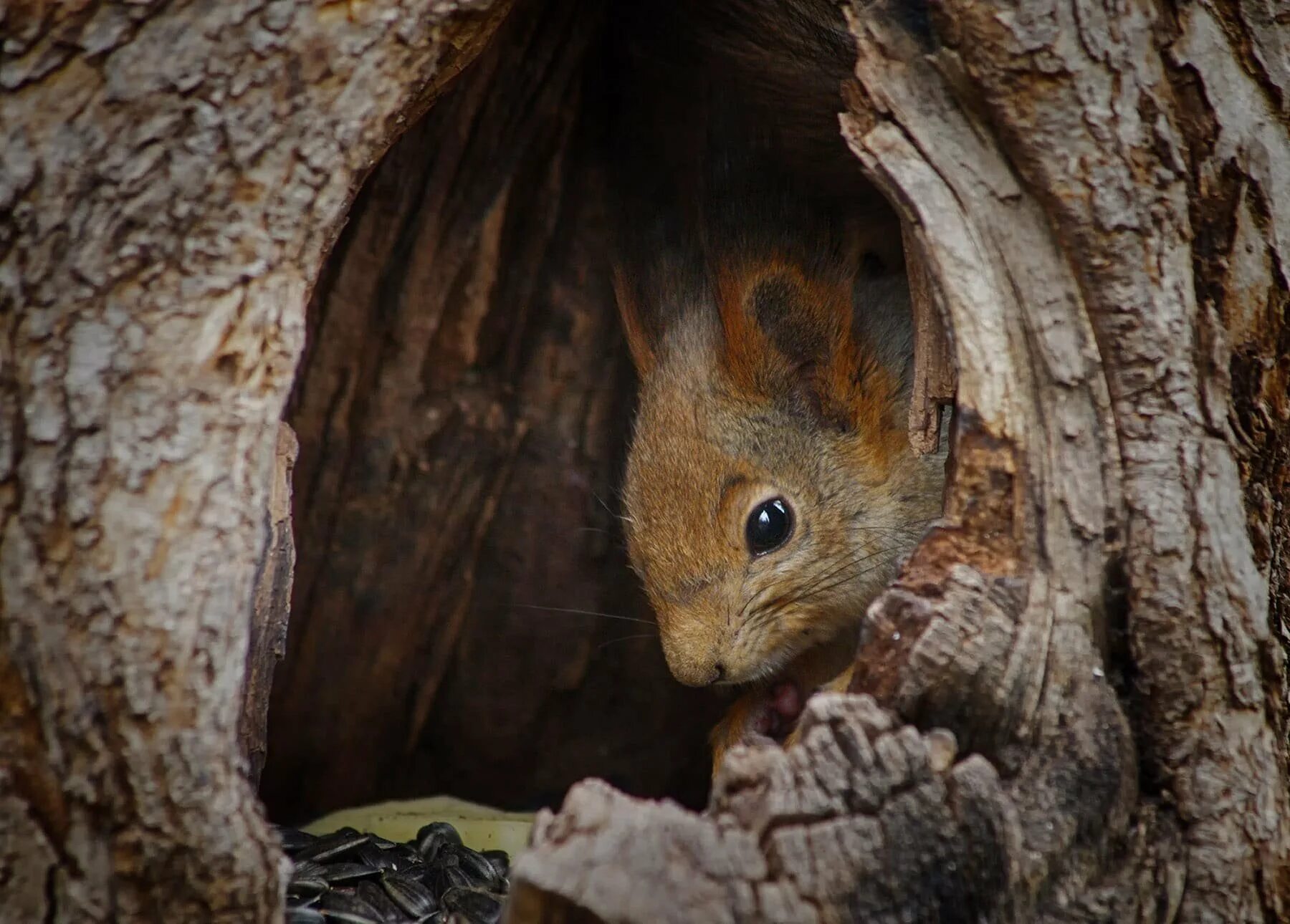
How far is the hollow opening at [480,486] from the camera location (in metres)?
2.95

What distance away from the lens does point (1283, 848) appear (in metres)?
1.98

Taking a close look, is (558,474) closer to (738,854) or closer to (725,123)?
(725,123)

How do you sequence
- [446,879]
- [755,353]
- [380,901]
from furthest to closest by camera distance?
[755,353], [446,879], [380,901]

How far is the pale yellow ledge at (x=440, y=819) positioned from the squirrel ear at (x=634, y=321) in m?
1.33

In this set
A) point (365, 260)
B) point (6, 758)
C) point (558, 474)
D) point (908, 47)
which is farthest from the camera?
point (558, 474)

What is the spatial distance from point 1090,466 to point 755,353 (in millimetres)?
1068

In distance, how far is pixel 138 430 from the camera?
1705 mm

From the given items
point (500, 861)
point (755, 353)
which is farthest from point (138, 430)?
point (500, 861)

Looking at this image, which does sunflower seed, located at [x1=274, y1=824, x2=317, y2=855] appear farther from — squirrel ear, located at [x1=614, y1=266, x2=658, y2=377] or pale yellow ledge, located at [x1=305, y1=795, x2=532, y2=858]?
squirrel ear, located at [x1=614, y1=266, x2=658, y2=377]

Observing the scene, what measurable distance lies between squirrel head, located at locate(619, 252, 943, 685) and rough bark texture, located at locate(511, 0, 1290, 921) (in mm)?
779

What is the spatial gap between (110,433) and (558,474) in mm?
1740

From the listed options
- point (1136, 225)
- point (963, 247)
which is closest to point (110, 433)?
point (963, 247)

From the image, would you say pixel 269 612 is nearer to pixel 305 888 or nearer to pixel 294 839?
pixel 305 888

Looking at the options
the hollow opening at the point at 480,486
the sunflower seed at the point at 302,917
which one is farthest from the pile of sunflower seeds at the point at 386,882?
the hollow opening at the point at 480,486
